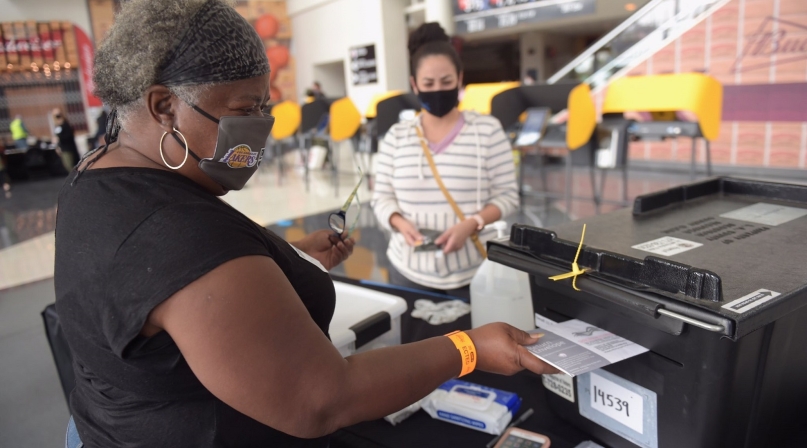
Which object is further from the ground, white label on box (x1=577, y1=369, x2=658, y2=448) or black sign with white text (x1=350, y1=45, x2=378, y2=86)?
black sign with white text (x1=350, y1=45, x2=378, y2=86)

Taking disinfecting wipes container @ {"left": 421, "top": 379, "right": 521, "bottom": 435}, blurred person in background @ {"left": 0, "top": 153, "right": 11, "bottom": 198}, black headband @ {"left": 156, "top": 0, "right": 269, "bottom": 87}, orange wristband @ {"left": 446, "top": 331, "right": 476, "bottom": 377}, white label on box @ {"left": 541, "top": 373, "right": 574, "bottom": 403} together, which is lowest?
blurred person in background @ {"left": 0, "top": 153, "right": 11, "bottom": 198}

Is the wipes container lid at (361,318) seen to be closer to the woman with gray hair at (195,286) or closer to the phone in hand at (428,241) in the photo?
the woman with gray hair at (195,286)

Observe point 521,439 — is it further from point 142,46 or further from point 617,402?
point 142,46

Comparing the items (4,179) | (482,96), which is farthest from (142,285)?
(4,179)

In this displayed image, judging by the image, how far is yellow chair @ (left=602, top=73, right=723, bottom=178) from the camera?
398 cm

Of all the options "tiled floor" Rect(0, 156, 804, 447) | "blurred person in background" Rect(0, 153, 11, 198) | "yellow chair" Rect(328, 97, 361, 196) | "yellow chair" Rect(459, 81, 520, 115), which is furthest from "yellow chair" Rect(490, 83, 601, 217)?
"blurred person in background" Rect(0, 153, 11, 198)

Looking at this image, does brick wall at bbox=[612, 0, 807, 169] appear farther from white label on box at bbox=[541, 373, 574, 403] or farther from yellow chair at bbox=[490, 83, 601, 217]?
white label on box at bbox=[541, 373, 574, 403]

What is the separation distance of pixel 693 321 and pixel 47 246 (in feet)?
20.4

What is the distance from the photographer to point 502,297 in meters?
1.23

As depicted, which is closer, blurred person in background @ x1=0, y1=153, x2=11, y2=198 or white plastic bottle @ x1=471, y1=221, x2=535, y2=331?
white plastic bottle @ x1=471, y1=221, x2=535, y2=331

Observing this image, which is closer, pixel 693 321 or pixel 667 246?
pixel 693 321

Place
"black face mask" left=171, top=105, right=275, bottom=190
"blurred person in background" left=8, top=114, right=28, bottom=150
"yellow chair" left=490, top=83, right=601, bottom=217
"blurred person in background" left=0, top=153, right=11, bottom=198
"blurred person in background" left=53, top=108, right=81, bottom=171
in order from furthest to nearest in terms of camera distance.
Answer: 1. "blurred person in background" left=8, top=114, right=28, bottom=150
2. "blurred person in background" left=0, top=153, right=11, bottom=198
3. "blurred person in background" left=53, top=108, right=81, bottom=171
4. "yellow chair" left=490, top=83, right=601, bottom=217
5. "black face mask" left=171, top=105, right=275, bottom=190

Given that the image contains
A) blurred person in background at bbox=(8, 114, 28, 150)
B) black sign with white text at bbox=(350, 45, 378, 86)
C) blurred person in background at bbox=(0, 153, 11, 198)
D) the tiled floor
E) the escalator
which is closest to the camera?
the tiled floor

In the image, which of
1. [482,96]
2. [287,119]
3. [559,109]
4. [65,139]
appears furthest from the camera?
[65,139]
